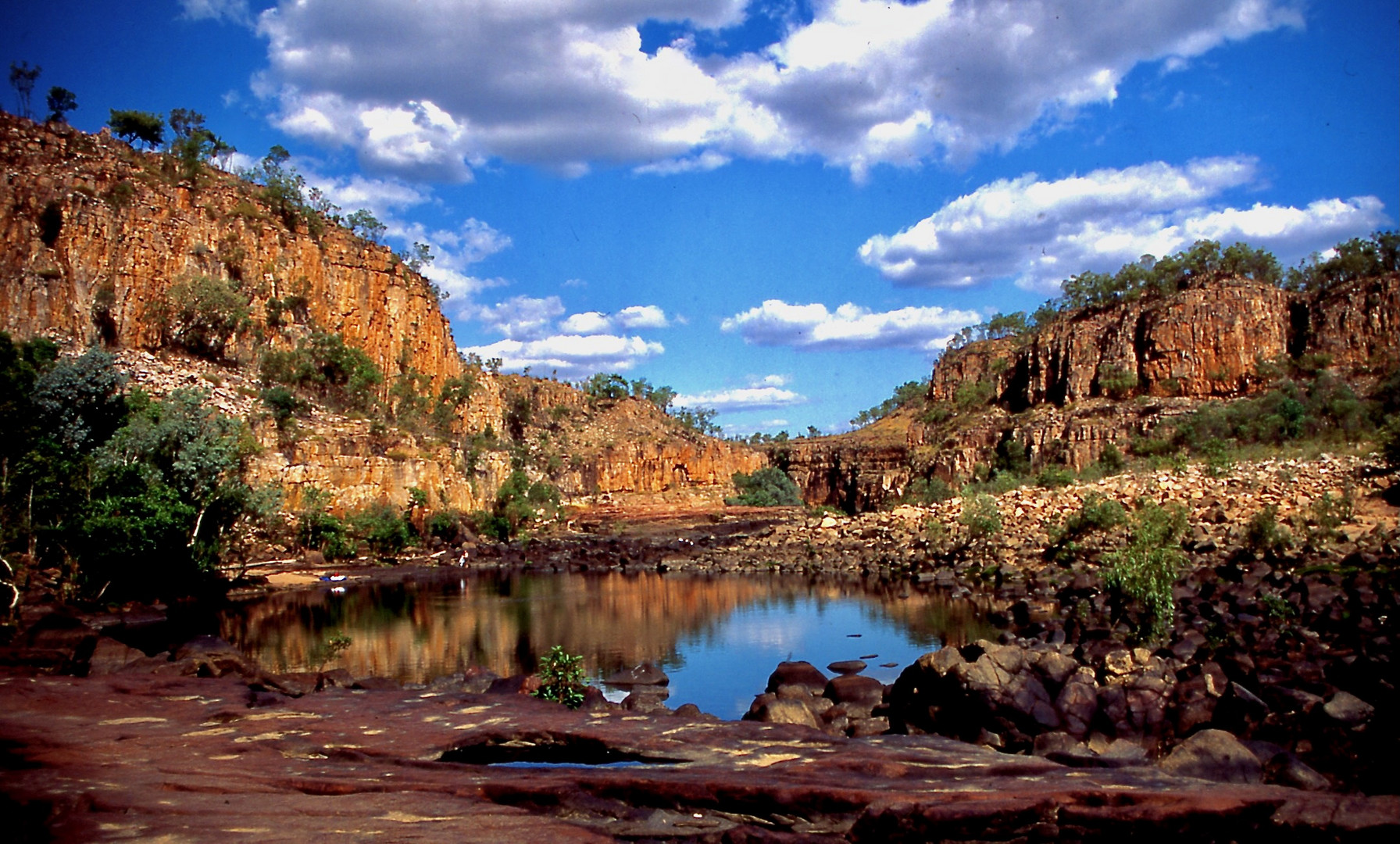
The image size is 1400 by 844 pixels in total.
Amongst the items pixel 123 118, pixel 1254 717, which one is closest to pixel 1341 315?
pixel 1254 717

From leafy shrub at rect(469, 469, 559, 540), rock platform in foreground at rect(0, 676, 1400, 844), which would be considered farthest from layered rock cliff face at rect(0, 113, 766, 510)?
rock platform in foreground at rect(0, 676, 1400, 844)

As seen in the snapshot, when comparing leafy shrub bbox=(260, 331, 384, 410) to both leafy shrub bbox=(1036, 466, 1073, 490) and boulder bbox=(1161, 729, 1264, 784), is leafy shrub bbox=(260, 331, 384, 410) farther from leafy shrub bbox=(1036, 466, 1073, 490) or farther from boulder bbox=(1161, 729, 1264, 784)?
boulder bbox=(1161, 729, 1264, 784)

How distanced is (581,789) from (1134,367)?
59.4 meters

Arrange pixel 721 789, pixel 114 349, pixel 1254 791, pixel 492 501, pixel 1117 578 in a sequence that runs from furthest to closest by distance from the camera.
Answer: pixel 492 501 → pixel 114 349 → pixel 1117 578 → pixel 721 789 → pixel 1254 791

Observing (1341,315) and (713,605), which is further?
(1341,315)

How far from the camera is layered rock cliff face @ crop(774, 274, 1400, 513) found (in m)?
50.4

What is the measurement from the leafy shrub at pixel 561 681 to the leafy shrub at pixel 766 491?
50905mm

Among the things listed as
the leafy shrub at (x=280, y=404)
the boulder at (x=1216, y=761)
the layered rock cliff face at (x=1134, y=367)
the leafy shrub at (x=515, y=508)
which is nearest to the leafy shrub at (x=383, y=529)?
the leafy shrub at (x=280, y=404)

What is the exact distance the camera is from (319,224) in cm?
5000

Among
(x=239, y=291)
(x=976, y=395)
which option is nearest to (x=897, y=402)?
(x=976, y=395)

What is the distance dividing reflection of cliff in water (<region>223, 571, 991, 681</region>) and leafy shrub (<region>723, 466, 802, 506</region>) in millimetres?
32610

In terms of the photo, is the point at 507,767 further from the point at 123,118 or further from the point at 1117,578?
the point at 123,118

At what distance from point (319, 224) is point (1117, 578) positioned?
4780 cm

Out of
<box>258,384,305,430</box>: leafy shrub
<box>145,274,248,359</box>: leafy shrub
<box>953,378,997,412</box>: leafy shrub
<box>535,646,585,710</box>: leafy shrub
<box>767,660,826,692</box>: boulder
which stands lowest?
<box>767,660,826,692</box>: boulder
